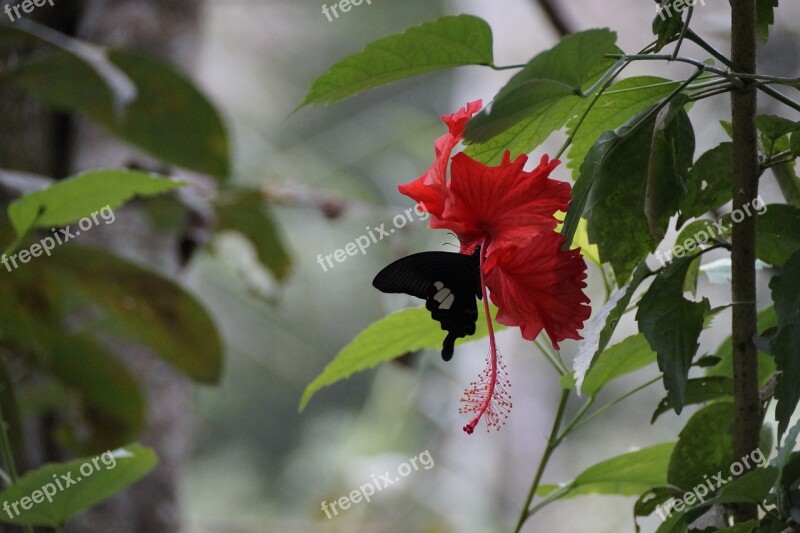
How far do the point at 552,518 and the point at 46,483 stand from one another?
12.1 ft

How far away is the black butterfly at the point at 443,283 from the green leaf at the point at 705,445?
21 centimetres

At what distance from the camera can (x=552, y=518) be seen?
13.6 ft

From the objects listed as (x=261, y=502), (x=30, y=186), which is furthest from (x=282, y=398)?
(x=30, y=186)

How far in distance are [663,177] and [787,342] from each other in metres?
0.12

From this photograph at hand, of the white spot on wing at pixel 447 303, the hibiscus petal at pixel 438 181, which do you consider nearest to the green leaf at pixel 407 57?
the hibiscus petal at pixel 438 181

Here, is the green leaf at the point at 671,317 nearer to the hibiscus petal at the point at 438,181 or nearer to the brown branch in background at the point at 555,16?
the hibiscus petal at the point at 438,181

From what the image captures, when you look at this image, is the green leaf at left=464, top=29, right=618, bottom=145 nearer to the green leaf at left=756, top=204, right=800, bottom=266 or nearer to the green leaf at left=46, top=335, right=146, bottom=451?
the green leaf at left=756, top=204, right=800, bottom=266

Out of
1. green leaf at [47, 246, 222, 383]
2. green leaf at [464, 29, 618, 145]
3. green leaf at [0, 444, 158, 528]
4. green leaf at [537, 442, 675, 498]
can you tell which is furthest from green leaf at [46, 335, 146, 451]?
green leaf at [464, 29, 618, 145]

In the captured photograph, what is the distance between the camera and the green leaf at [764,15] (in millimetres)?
604

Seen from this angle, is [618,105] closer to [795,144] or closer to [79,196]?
[795,144]

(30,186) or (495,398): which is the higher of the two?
(30,186)

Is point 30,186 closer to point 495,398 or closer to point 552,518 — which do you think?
point 495,398

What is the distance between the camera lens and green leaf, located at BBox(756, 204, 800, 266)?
23.7 inches

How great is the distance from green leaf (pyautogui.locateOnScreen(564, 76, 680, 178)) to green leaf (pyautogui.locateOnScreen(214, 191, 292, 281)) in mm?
991
